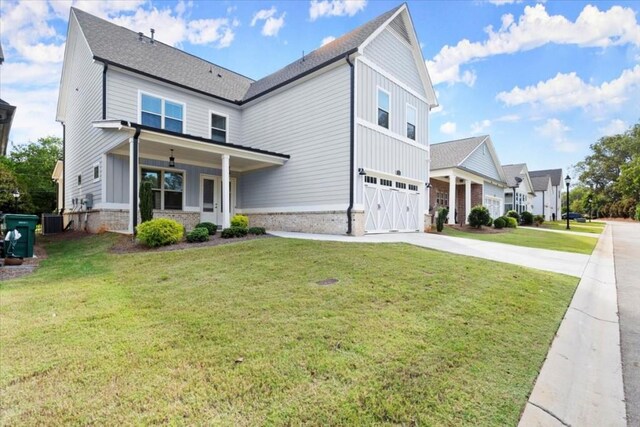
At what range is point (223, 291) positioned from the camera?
4.91 metres

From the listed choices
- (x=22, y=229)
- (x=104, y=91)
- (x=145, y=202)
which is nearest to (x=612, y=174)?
(x=145, y=202)

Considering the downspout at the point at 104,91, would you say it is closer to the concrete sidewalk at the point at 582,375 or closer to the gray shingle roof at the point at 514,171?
the concrete sidewalk at the point at 582,375

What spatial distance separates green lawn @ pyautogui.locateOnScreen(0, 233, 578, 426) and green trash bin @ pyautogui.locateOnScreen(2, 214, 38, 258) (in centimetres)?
295

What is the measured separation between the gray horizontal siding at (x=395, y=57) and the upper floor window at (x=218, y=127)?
24.3ft

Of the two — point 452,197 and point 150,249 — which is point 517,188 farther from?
point 150,249

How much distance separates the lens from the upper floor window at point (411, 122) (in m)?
14.3

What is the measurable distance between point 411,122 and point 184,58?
11730 mm

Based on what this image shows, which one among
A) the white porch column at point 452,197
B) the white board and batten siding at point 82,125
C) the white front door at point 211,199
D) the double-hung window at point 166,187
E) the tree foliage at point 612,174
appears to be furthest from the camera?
the tree foliage at point 612,174

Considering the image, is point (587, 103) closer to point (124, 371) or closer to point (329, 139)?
point (329, 139)

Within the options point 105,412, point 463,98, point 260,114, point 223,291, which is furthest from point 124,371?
point 463,98

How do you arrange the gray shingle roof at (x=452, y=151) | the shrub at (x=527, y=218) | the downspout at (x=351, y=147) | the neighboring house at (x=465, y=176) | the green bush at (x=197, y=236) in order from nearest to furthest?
the green bush at (x=197, y=236)
the downspout at (x=351, y=147)
the neighboring house at (x=465, y=176)
the gray shingle roof at (x=452, y=151)
the shrub at (x=527, y=218)

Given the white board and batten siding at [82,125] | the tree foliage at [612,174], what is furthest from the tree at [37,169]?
the tree foliage at [612,174]

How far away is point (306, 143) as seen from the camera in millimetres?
12531

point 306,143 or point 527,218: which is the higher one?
point 306,143
